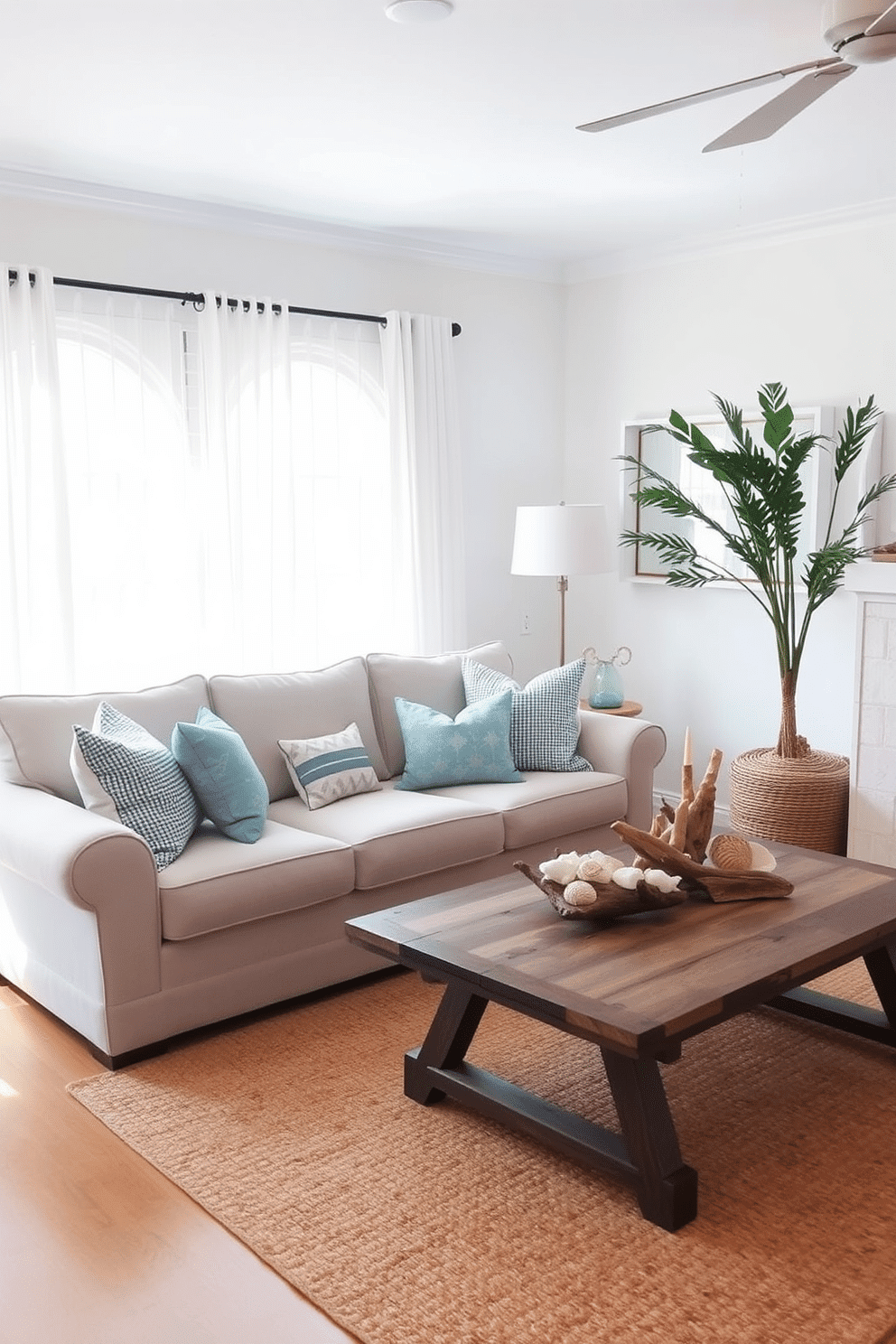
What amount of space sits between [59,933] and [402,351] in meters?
2.99

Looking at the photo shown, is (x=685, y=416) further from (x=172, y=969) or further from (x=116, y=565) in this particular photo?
(x=172, y=969)

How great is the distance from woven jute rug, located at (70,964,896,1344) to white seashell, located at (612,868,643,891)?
22.8 inches

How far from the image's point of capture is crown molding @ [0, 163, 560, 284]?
4.20 metres

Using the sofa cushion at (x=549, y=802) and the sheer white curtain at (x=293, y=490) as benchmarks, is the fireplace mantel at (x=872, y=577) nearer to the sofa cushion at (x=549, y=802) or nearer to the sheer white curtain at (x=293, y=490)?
the sofa cushion at (x=549, y=802)

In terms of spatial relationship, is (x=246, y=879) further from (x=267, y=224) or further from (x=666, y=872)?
(x=267, y=224)

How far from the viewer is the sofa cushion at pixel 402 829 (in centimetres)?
365

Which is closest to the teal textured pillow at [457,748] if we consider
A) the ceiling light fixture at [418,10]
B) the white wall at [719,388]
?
the white wall at [719,388]

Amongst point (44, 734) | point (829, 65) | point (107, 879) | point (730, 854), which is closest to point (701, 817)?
→ point (730, 854)

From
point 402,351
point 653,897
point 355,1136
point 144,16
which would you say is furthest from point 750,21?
point 355,1136

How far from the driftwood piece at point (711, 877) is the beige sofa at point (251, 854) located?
1.00 meters

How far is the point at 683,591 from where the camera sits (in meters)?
5.52

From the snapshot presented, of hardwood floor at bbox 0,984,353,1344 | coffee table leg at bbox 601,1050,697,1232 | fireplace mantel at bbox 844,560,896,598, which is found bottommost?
hardwood floor at bbox 0,984,353,1344

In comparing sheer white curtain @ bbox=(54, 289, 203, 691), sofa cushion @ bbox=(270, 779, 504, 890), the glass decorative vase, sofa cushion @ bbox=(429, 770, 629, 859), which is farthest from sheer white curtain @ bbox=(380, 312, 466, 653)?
sofa cushion @ bbox=(270, 779, 504, 890)

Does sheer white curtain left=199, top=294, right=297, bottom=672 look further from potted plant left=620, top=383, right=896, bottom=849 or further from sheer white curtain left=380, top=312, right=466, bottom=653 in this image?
potted plant left=620, top=383, right=896, bottom=849
